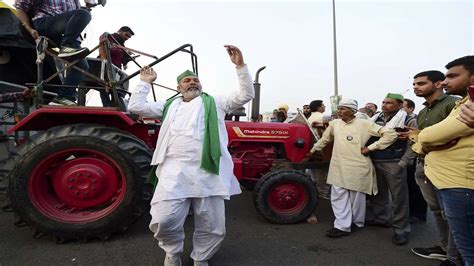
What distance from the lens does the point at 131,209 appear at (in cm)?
279

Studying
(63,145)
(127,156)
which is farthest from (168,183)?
(63,145)

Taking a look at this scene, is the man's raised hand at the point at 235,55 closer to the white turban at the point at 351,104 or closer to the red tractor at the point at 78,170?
the red tractor at the point at 78,170

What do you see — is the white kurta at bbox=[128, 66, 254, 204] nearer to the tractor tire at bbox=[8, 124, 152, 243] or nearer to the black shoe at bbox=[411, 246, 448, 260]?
the tractor tire at bbox=[8, 124, 152, 243]

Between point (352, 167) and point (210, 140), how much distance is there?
187 cm

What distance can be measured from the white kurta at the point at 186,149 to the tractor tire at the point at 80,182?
2.02ft

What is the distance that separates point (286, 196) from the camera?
351 cm

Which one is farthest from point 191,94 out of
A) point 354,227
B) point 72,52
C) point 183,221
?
point 354,227

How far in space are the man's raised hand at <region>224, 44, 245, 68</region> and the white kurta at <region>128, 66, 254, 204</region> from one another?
0.04 metres

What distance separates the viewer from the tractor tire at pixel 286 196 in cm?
346

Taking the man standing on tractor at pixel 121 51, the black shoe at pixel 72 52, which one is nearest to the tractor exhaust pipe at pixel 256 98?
the man standing on tractor at pixel 121 51

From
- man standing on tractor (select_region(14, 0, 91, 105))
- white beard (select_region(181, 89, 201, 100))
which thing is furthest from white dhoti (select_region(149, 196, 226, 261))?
man standing on tractor (select_region(14, 0, 91, 105))

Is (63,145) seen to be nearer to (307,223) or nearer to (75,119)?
(75,119)

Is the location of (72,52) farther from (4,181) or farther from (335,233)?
(335,233)

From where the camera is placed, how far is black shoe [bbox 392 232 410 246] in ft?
9.98
